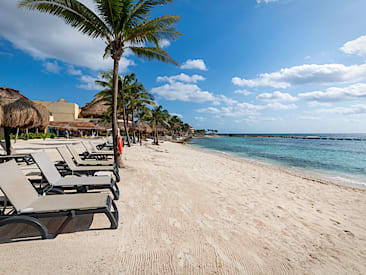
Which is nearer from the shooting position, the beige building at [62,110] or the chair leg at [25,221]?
the chair leg at [25,221]

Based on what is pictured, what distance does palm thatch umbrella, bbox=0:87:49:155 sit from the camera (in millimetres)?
5484

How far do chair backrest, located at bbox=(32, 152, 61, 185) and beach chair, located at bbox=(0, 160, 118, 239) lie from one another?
0.67m

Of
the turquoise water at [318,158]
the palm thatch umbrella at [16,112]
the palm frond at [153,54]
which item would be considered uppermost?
the palm frond at [153,54]

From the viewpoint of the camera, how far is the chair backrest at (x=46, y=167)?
3.25 meters

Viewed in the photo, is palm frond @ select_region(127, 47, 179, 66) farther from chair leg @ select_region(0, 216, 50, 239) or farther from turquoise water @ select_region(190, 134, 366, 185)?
turquoise water @ select_region(190, 134, 366, 185)

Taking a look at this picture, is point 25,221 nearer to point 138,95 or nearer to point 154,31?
point 154,31

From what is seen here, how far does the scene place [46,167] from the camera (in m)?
3.46

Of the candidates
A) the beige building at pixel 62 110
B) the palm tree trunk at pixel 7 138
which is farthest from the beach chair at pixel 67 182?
the beige building at pixel 62 110

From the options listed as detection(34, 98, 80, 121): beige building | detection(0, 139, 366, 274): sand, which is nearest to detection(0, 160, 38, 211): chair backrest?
detection(0, 139, 366, 274): sand

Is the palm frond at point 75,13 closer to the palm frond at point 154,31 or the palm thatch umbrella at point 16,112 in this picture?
the palm frond at point 154,31

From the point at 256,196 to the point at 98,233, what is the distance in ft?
13.7

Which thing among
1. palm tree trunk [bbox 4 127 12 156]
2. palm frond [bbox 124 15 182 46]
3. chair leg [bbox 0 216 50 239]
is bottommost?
chair leg [bbox 0 216 50 239]

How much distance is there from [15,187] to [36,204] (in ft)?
1.25

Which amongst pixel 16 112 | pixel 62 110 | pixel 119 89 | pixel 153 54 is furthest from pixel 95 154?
pixel 62 110
